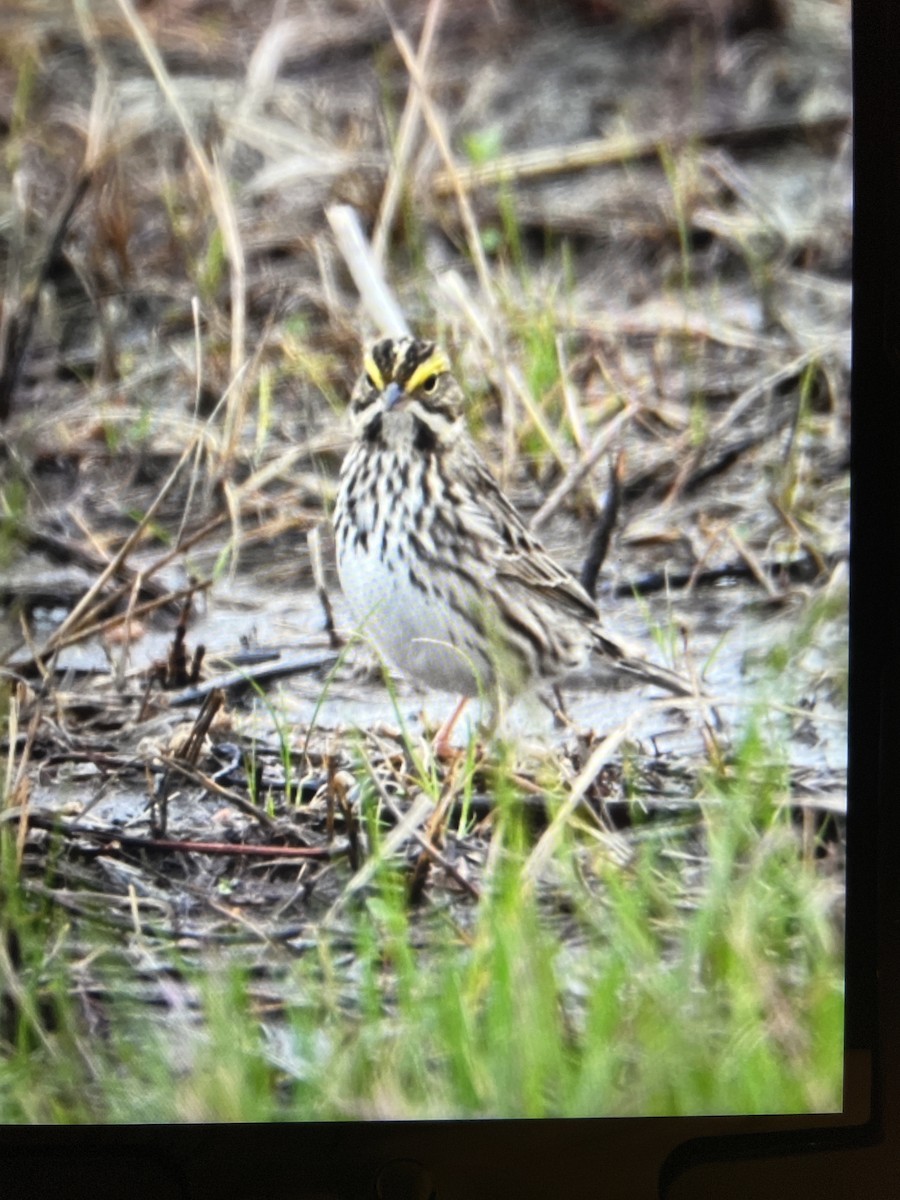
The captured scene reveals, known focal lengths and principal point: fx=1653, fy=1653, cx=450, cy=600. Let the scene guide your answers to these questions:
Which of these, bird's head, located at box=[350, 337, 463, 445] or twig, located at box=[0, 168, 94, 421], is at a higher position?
twig, located at box=[0, 168, 94, 421]

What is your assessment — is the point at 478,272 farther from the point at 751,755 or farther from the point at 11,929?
the point at 11,929

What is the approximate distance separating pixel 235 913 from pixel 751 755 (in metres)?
0.56

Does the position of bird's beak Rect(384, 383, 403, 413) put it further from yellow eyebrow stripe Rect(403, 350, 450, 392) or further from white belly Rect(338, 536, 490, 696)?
white belly Rect(338, 536, 490, 696)

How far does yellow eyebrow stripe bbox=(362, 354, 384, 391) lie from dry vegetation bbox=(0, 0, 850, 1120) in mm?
36

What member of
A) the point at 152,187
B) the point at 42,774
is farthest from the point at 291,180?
the point at 42,774

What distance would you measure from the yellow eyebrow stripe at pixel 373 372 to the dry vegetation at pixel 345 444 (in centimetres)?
4

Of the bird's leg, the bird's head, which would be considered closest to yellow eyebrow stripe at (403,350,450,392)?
the bird's head

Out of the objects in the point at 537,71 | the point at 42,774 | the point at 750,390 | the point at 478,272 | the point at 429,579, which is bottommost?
the point at 42,774

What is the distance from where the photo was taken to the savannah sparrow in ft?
5.76

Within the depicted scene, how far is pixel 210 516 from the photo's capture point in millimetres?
1778

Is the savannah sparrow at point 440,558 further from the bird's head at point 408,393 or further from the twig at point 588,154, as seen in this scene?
the twig at point 588,154

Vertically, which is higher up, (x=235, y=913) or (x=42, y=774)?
(x=42, y=774)

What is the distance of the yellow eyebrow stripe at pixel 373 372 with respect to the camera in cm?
176

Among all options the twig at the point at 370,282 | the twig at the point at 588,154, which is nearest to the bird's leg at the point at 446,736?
the twig at the point at 370,282
